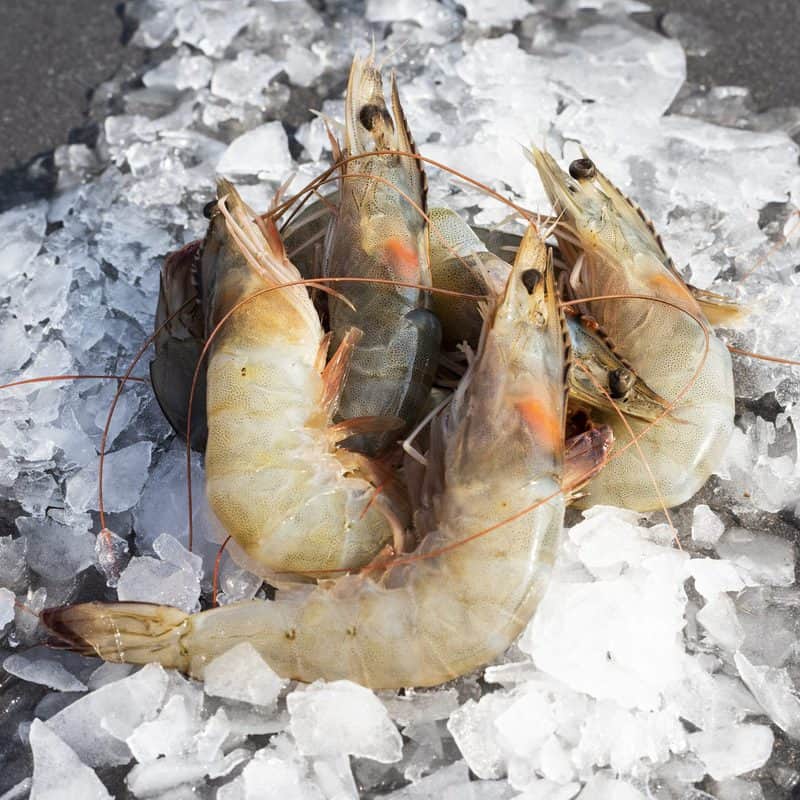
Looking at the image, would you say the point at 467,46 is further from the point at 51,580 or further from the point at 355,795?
the point at 355,795

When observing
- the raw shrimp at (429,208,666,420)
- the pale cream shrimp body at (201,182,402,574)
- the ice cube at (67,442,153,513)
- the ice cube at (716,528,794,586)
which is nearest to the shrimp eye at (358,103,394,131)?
the raw shrimp at (429,208,666,420)

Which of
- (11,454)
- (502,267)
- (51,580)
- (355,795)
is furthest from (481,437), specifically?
(11,454)

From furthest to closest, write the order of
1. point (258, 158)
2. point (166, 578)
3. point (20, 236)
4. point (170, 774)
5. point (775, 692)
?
point (258, 158)
point (20, 236)
point (166, 578)
point (775, 692)
point (170, 774)

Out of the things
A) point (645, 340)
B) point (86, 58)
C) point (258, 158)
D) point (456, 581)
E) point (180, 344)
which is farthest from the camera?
point (86, 58)

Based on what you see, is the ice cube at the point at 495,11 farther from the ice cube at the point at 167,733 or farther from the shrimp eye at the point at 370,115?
the ice cube at the point at 167,733

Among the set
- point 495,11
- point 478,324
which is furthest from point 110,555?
point 495,11

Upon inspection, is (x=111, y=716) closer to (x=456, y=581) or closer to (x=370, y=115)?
(x=456, y=581)

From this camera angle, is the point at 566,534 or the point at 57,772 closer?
the point at 57,772
